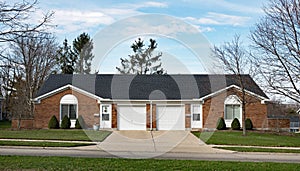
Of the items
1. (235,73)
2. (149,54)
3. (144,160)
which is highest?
(149,54)

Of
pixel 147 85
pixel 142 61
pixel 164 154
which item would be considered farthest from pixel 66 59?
pixel 164 154

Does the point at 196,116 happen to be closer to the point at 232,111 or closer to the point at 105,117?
the point at 232,111

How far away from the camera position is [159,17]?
736 inches

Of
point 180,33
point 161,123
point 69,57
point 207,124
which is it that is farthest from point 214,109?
point 69,57

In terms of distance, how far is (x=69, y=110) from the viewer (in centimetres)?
3341

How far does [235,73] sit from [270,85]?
3871mm

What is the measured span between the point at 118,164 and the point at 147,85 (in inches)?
900

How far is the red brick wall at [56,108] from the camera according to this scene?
3303 cm

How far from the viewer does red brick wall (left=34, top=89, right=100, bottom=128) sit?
108 feet

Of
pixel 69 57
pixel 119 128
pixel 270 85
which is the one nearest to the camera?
pixel 270 85

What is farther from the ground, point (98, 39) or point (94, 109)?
point (98, 39)

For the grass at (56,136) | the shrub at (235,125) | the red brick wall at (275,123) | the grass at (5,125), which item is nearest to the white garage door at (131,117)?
the grass at (56,136)

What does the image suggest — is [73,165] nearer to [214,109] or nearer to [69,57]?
[214,109]

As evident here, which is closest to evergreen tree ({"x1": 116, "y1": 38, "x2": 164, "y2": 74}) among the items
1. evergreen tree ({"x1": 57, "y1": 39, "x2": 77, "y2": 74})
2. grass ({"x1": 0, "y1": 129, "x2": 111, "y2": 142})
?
evergreen tree ({"x1": 57, "y1": 39, "x2": 77, "y2": 74})
